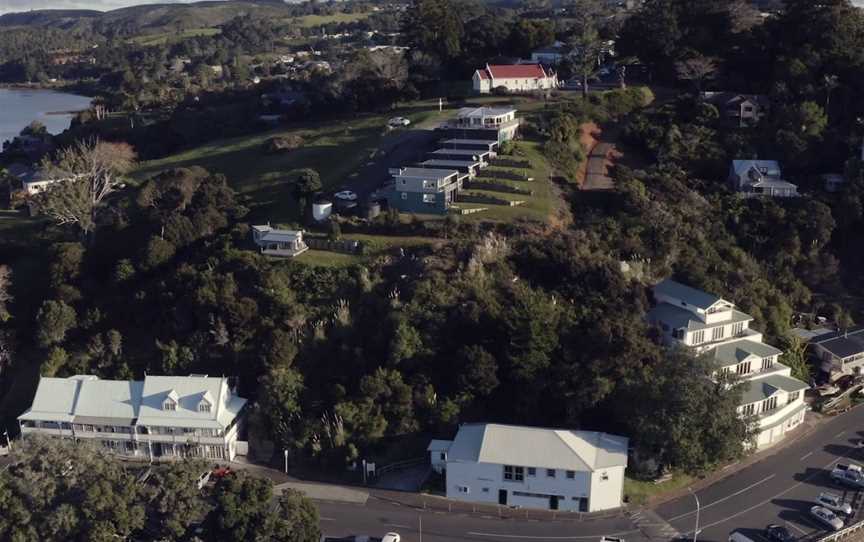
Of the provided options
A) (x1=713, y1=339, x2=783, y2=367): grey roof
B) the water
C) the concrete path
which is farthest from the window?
the water

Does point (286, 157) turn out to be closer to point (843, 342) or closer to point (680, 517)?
point (843, 342)

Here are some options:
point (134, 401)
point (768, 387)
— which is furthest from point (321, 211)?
point (768, 387)

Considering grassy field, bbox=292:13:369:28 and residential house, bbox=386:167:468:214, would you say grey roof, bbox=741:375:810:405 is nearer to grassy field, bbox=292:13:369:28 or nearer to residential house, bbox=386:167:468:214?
residential house, bbox=386:167:468:214

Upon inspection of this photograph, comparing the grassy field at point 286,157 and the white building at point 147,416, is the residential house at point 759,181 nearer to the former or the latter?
the grassy field at point 286,157

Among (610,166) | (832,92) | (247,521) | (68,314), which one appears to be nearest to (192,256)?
(68,314)

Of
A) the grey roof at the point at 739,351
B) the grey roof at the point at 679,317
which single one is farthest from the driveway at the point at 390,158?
the grey roof at the point at 739,351

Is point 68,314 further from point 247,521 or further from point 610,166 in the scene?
point 610,166

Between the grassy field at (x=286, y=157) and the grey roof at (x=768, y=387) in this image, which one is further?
the grassy field at (x=286, y=157)
